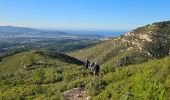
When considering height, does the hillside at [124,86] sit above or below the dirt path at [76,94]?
above

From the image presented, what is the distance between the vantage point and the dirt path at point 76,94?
33.0m

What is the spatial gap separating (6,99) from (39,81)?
477 inches

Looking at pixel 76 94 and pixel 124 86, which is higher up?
pixel 124 86

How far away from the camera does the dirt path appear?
3297cm

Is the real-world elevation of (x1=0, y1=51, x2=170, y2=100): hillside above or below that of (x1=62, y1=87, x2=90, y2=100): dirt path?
above

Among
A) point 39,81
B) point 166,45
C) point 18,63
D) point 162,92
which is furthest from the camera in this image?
point 166,45

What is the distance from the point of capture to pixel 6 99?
39.6 m

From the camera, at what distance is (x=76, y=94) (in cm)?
3431

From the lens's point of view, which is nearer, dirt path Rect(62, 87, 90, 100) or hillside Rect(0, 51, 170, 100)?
hillside Rect(0, 51, 170, 100)

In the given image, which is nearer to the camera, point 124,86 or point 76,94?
point 124,86

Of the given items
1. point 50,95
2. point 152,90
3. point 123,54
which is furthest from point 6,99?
point 123,54

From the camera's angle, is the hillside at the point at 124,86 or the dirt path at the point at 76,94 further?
the dirt path at the point at 76,94

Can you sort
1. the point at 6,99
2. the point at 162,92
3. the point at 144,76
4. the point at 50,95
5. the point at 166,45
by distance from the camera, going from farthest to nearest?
the point at 166,45, the point at 6,99, the point at 50,95, the point at 144,76, the point at 162,92

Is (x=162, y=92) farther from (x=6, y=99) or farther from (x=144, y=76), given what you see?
(x=6, y=99)
